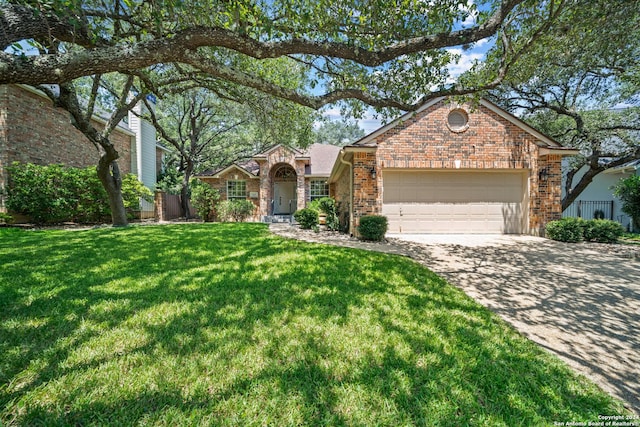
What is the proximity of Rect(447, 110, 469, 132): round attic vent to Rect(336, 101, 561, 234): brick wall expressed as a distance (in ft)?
0.36

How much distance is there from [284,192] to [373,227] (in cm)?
1423

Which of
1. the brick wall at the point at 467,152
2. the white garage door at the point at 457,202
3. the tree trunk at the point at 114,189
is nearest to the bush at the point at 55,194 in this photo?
the tree trunk at the point at 114,189

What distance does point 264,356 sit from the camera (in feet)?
7.50

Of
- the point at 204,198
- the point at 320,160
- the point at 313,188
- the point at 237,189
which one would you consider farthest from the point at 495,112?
the point at 204,198

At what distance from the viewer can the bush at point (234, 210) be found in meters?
16.2

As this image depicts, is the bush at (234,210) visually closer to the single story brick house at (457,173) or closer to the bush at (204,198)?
the bush at (204,198)

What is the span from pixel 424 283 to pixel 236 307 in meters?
2.99

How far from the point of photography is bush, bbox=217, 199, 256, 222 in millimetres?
16172

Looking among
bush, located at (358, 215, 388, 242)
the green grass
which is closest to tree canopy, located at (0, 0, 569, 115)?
the green grass

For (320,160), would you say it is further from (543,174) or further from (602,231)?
(602,231)

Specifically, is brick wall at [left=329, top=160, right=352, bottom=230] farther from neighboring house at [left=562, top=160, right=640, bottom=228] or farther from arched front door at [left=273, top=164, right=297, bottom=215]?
neighboring house at [left=562, top=160, right=640, bottom=228]

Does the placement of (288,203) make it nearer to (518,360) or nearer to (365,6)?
(365,6)

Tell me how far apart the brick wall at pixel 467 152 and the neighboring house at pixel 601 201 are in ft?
26.9

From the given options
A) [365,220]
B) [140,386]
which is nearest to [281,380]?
[140,386]
